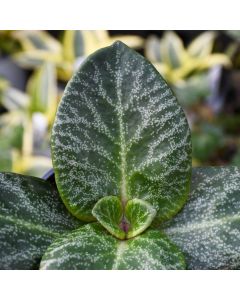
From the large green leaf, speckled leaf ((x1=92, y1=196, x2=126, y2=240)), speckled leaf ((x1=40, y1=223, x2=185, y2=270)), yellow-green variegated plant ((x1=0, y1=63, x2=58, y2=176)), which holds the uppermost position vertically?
the large green leaf

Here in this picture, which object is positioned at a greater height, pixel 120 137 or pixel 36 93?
pixel 120 137

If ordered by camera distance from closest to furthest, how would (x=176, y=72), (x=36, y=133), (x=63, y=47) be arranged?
1. (x=36, y=133)
2. (x=63, y=47)
3. (x=176, y=72)

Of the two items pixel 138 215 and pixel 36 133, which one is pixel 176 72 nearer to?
pixel 36 133

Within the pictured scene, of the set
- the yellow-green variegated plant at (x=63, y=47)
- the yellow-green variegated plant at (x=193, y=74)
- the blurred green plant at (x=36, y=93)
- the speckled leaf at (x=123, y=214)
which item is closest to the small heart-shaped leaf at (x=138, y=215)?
the speckled leaf at (x=123, y=214)

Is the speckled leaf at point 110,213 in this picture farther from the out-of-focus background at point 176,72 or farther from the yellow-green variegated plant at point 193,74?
the yellow-green variegated plant at point 193,74

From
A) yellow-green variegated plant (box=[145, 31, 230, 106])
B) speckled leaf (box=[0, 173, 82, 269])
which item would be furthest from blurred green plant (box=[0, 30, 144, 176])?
speckled leaf (box=[0, 173, 82, 269])

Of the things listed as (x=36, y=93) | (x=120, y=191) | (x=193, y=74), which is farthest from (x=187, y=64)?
(x=120, y=191)

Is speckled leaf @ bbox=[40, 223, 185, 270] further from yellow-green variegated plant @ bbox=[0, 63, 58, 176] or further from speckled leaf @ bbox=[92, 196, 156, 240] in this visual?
yellow-green variegated plant @ bbox=[0, 63, 58, 176]
